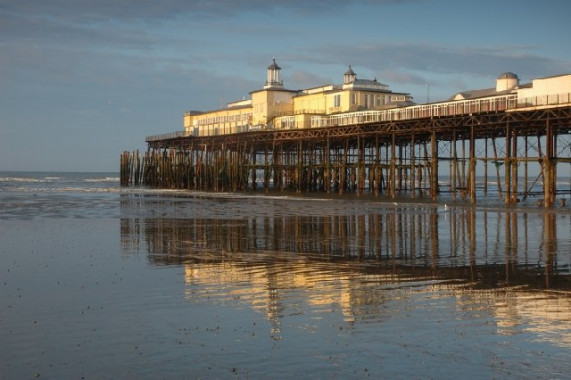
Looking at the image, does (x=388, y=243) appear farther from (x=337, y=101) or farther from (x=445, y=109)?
(x=337, y=101)

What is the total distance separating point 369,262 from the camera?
1906cm

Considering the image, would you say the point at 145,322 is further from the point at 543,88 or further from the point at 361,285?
the point at 543,88

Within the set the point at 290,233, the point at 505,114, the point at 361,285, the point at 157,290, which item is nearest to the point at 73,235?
the point at 290,233

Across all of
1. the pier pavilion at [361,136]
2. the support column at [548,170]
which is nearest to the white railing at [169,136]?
the pier pavilion at [361,136]

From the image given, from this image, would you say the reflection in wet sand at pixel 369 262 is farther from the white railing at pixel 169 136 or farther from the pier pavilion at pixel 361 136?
the white railing at pixel 169 136

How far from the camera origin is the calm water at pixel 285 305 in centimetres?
953

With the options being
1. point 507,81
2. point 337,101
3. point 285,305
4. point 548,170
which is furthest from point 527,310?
point 337,101

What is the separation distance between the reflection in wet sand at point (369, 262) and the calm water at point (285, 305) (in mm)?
60

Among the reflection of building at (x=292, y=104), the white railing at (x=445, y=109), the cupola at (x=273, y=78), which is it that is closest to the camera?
the white railing at (x=445, y=109)

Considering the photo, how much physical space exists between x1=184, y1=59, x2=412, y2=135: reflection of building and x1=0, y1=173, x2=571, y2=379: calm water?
42856mm

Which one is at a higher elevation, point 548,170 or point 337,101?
point 337,101

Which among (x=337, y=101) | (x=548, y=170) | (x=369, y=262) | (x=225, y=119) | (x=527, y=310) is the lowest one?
(x=527, y=310)

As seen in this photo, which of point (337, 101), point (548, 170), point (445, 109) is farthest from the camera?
point (337, 101)

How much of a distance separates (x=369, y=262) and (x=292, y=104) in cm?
5966
